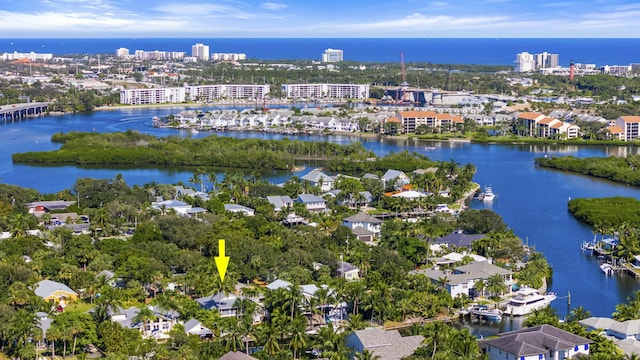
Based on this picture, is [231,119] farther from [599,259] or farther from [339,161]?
[599,259]

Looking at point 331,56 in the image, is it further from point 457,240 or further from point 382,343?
point 382,343

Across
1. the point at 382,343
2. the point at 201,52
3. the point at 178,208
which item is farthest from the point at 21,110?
the point at 201,52

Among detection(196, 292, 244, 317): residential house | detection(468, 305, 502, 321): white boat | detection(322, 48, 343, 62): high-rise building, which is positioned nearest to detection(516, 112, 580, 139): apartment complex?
detection(468, 305, 502, 321): white boat

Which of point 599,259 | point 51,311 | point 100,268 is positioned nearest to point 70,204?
point 100,268

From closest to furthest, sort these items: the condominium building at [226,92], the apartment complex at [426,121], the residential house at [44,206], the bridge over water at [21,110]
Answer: the residential house at [44,206], the apartment complex at [426,121], the bridge over water at [21,110], the condominium building at [226,92]

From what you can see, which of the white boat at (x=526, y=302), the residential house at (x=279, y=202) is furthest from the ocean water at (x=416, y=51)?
the white boat at (x=526, y=302)

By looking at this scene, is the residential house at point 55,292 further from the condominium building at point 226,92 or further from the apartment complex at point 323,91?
the apartment complex at point 323,91

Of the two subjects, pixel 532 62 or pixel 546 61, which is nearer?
pixel 532 62
